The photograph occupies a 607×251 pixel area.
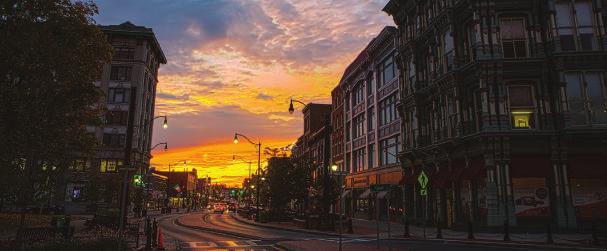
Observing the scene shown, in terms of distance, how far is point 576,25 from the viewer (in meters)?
27.2

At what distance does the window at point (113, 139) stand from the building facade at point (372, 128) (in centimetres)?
3354

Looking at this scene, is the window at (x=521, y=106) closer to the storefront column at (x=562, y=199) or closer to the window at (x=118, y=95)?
the storefront column at (x=562, y=199)

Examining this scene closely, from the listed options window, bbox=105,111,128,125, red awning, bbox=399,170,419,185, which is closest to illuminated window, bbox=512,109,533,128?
red awning, bbox=399,170,419,185

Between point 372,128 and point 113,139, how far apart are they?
4031 cm

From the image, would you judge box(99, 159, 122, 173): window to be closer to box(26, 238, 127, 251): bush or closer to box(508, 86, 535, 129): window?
box(508, 86, 535, 129): window

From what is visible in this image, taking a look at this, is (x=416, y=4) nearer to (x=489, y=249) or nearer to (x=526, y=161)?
(x=526, y=161)

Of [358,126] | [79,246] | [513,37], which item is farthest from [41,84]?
[358,126]

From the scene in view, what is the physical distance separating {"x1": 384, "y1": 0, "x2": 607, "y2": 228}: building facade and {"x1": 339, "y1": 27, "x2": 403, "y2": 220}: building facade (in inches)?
471

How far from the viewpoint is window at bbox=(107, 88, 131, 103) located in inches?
2734

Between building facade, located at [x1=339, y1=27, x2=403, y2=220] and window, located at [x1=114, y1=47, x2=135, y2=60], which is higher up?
window, located at [x1=114, y1=47, x2=135, y2=60]

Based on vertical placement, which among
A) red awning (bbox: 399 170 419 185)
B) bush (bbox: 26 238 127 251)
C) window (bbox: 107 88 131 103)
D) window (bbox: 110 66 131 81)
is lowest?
bush (bbox: 26 238 127 251)

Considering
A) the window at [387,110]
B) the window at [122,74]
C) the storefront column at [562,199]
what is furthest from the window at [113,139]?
the storefront column at [562,199]

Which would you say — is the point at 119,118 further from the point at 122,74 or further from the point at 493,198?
the point at 493,198

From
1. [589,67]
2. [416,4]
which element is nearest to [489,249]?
[589,67]
